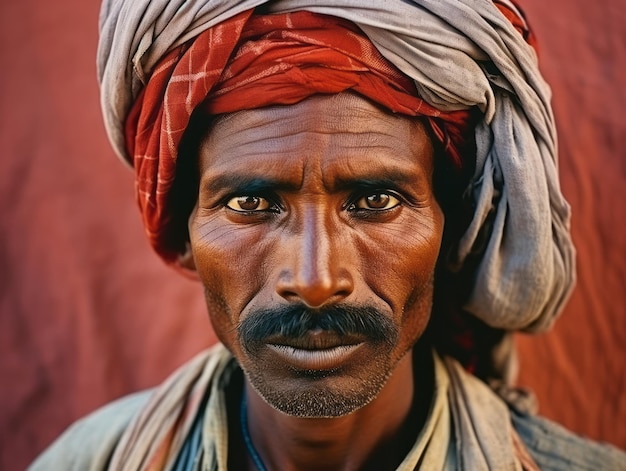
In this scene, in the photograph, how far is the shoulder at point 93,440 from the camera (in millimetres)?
1688

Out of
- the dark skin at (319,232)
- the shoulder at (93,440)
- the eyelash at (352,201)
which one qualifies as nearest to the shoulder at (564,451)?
the dark skin at (319,232)

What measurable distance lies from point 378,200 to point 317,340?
10.9 inches

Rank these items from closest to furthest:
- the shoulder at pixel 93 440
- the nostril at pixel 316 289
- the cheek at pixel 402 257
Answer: the nostril at pixel 316 289, the cheek at pixel 402 257, the shoulder at pixel 93 440

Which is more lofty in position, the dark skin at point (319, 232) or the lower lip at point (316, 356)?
the dark skin at point (319, 232)

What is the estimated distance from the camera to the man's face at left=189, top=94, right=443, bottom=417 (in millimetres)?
1278

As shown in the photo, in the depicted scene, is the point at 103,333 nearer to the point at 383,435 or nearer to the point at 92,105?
the point at 92,105

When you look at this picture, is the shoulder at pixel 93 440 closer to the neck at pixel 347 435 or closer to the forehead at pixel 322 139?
the neck at pixel 347 435

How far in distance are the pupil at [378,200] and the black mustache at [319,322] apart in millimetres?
191

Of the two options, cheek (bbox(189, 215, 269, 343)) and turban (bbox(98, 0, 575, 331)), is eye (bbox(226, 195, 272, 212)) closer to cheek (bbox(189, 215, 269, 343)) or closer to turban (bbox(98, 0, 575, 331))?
cheek (bbox(189, 215, 269, 343))

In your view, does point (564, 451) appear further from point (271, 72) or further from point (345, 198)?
point (271, 72)

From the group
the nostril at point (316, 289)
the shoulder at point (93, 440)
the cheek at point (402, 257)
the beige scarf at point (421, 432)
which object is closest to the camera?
the nostril at point (316, 289)

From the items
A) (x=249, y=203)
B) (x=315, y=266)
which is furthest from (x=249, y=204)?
(x=315, y=266)

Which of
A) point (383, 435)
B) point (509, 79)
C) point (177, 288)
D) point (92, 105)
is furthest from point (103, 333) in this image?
point (509, 79)

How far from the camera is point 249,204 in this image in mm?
1367
